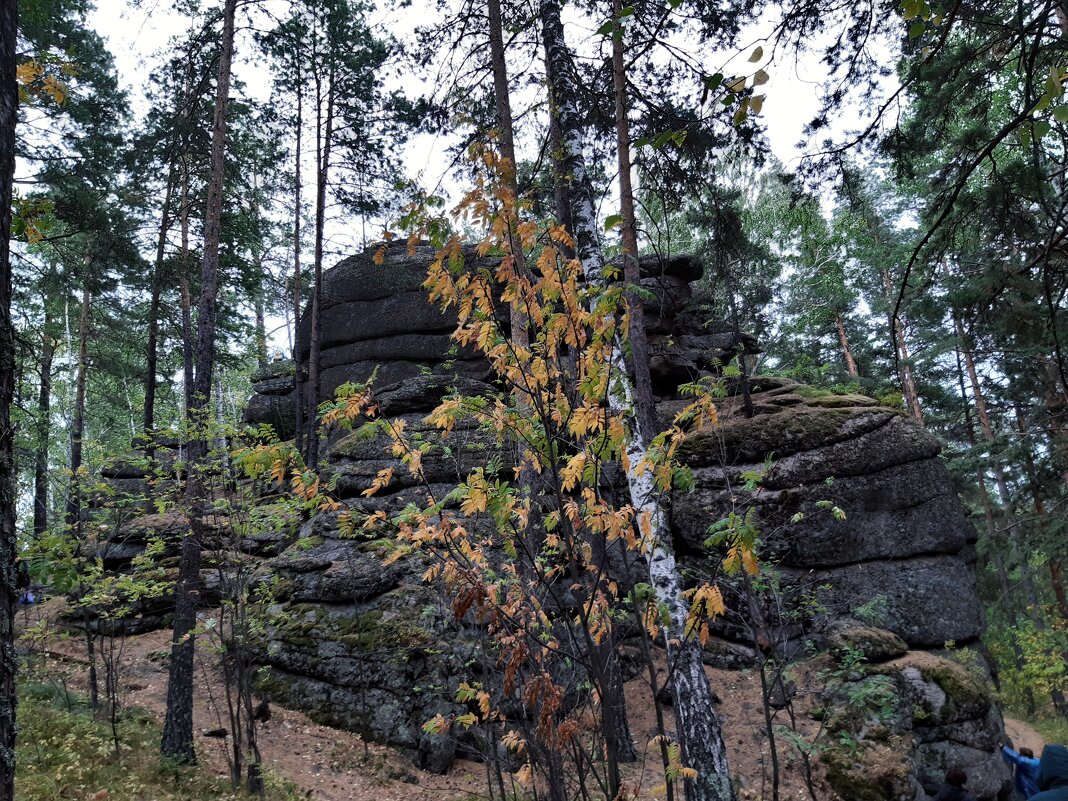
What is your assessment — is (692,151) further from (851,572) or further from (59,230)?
(59,230)

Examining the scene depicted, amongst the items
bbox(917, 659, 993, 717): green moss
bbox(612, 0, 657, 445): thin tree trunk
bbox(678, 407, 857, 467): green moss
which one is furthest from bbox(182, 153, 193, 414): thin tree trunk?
bbox(917, 659, 993, 717): green moss

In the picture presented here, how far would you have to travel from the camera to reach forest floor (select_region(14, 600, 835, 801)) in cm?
749

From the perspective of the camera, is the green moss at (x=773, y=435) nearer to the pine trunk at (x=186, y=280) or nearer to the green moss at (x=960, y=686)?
the green moss at (x=960, y=686)

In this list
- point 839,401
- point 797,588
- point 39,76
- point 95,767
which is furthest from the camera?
point 839,401

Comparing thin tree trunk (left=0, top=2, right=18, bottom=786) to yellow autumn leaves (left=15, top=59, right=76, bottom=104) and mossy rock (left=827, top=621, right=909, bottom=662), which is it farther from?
mossy rock (left=827, top=621, right=909, bottom=662)

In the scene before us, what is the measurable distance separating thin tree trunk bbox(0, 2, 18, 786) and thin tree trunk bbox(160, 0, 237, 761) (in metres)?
4.81

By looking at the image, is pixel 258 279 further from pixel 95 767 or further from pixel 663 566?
pixel 663 566

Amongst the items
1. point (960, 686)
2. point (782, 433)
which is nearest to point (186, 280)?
point (782, 433)

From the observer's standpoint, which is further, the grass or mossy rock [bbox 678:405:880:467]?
mossy rock [bbox 678:405:880:467]

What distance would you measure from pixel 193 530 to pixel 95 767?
2.72 metres

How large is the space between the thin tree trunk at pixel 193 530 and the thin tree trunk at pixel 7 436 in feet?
15.8

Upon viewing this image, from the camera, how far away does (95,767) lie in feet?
21.6

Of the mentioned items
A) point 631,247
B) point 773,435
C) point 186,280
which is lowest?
point 773,435

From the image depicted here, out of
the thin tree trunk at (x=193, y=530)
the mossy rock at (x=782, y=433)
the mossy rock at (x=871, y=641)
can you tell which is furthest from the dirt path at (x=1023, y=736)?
the thin tree trunk at (x=193, y=530)
